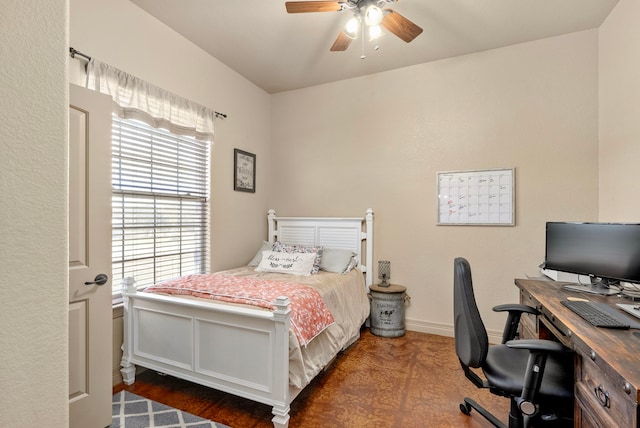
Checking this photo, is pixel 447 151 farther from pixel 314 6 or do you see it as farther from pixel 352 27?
pixel 314 6

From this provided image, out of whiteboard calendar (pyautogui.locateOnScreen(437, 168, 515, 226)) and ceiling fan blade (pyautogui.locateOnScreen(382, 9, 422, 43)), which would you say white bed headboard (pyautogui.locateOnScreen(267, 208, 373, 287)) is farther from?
ceiling fan blade (pyautogui.locateOnScreen(382, 9, 422, 43))

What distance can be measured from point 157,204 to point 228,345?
1.46 meters

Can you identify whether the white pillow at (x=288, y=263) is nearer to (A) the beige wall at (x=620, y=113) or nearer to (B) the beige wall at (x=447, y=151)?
(B) the beige wall at (x=447, y=151)

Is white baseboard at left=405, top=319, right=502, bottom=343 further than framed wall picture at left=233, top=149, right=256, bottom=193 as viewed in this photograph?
No

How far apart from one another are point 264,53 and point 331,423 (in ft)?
10.8

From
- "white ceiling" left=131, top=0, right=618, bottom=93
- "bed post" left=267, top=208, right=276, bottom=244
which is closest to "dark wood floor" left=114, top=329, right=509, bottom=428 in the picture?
"bed post" left=267, top=208, right=276, bottom=244

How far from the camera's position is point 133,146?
247cm

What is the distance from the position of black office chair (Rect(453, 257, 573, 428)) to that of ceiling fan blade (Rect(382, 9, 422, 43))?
1662 mm

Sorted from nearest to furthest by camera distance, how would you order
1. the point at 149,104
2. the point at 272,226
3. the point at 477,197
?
the point at 149,104, the point at 477,197, the point at 272,226

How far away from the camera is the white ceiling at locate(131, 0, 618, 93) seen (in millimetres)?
2451

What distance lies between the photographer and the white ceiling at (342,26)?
2.45m

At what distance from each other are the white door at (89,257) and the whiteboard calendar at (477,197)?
9.77 ft

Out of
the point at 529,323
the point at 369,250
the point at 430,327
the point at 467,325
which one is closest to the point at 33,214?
the point at 467,325

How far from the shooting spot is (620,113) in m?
2.37
